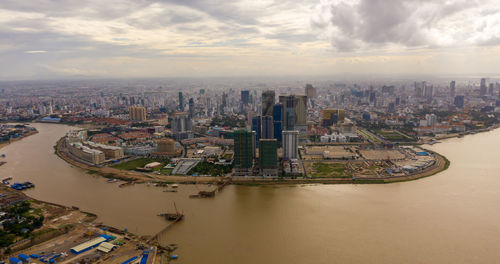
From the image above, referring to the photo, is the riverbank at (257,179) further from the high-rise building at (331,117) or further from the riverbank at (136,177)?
the high-rise building at (331,117)

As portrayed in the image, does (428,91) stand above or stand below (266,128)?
above

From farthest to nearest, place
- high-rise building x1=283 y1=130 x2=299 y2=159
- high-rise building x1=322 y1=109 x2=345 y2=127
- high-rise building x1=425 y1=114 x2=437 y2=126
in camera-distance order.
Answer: high-rise building x1=322 y1=109 x2=345 y2=127, high-rise building x1=425 y1=114 x2=437 y2=126, high-rise building x1=283 y1=130 x2=299 y2=159

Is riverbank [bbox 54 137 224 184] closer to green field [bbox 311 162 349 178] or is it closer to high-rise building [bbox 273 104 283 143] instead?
green field [bbox 311 162 349 178]

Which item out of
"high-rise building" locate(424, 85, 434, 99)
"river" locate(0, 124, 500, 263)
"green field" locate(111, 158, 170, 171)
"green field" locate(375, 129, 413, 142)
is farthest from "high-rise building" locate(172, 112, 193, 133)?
"high-rise building" locate(424, 85, 434, 99)

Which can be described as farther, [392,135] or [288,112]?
[392,135]

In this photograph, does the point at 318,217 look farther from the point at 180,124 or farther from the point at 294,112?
the point at 180,124

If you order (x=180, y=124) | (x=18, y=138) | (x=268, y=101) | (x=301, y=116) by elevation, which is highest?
(x=268, y=101)

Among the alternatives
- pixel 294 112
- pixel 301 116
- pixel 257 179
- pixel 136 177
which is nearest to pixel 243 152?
pixel 257 179
